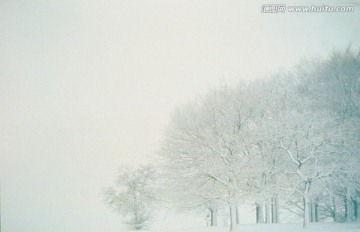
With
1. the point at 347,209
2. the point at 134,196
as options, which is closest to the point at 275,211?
the point at 347,209

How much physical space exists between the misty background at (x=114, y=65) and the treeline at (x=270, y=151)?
0.29 m

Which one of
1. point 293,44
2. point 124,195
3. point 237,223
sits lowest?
point 237,223

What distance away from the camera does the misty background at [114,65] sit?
6.18 meters

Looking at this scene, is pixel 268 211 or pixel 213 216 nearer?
pixel 213 216

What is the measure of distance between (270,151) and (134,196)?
7.17 ft

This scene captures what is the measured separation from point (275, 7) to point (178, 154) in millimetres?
2718

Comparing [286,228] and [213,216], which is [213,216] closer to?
[213,216]

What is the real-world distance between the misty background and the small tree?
14 centimetres

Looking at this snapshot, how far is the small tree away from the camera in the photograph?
614 centimetres

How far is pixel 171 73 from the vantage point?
635cm

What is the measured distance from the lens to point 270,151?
20.6ft

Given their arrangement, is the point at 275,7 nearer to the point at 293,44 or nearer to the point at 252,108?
the point at 293,44

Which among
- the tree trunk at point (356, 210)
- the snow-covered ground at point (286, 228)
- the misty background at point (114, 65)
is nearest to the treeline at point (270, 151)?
the tree trunk at point (356, 210)

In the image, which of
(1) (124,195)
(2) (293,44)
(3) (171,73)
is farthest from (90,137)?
(2) (293,44)
